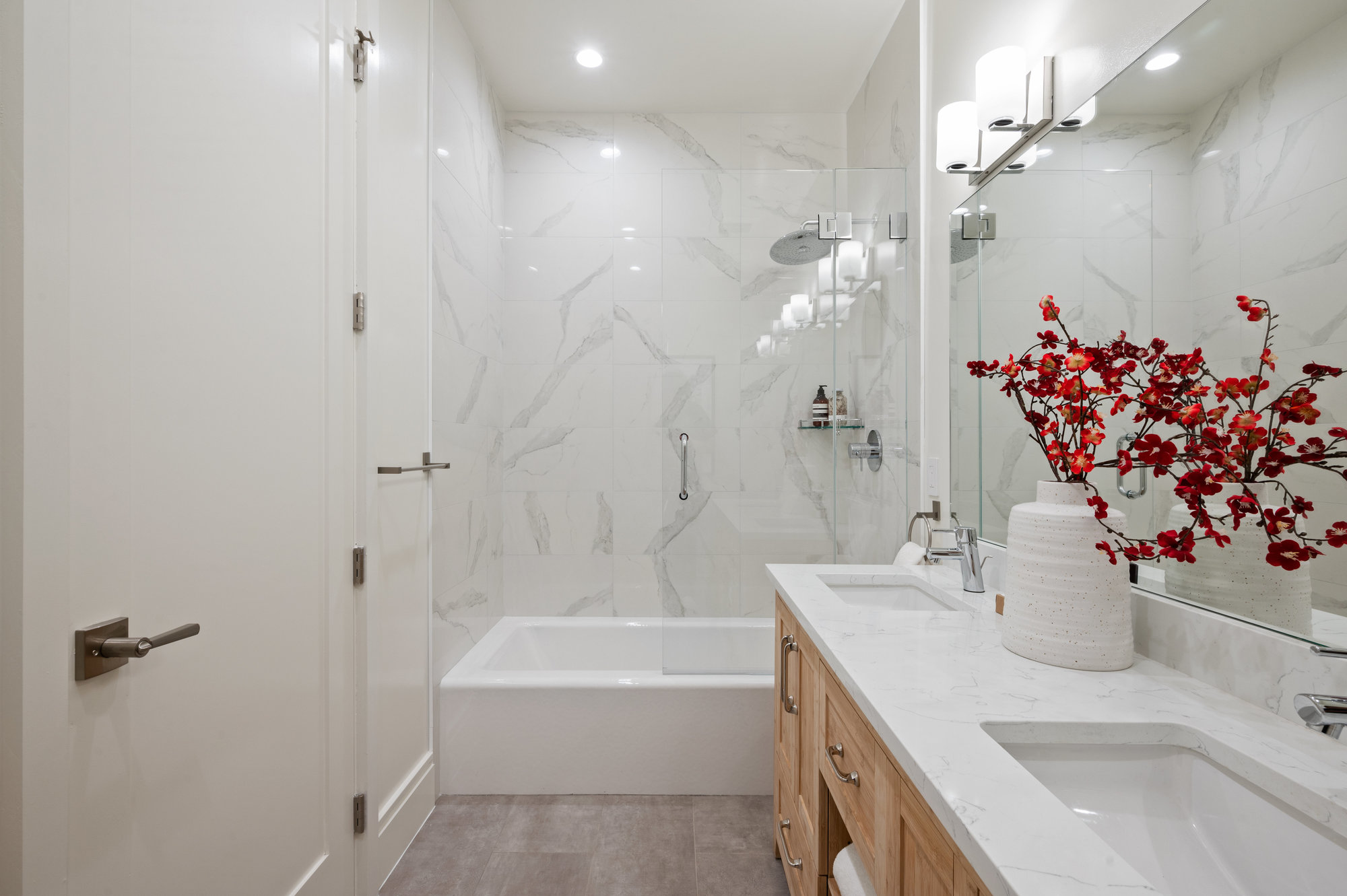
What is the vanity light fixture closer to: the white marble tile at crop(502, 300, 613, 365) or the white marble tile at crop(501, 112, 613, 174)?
the white marble tile at crop(502, 300, 613, 365)

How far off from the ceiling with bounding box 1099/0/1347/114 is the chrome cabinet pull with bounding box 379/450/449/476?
1.82m

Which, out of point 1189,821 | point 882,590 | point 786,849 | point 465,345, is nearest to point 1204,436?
point 1189,821

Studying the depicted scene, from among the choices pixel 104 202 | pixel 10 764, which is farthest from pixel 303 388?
pixel 10 764

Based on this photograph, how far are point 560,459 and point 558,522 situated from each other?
1.02 ft

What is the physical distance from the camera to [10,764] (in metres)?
0.73

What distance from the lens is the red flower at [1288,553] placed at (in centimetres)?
75

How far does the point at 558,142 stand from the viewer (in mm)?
3006

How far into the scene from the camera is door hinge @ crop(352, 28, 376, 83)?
5.05 ft

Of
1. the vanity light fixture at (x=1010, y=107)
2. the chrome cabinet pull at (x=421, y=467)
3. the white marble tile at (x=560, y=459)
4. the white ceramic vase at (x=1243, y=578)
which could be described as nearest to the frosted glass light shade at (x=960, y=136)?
the vanity light fixture at (x=1010, y=107)

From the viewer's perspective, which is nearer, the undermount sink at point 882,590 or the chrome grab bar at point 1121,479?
→ the chrome grab bar at point 1121,479

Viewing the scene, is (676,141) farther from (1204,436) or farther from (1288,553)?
→ (1288,553)

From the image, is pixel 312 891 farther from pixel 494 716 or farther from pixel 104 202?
pixel 104 202

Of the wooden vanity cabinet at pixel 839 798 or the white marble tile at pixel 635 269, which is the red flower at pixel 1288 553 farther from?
the white marble tile at pixel 635 269

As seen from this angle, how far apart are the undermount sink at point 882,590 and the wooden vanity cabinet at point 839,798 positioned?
173 mm
